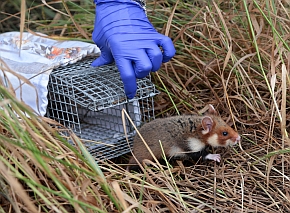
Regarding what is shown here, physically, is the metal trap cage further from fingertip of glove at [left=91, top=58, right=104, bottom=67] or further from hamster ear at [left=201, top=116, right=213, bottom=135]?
hamster ear at [left=201, top=116, right=213, bottom=135]

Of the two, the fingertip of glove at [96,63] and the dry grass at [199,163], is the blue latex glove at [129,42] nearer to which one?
the fingertip of glove at [96,63]

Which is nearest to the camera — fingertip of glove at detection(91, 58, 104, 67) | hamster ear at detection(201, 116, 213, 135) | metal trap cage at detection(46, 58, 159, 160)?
hamster ear at detection(201, 116, 213, 135)

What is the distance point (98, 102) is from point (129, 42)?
0.52 metres

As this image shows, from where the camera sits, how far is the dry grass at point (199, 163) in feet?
7.26

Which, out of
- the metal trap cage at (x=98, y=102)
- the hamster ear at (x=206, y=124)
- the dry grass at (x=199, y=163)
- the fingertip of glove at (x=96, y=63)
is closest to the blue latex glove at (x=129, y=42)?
the fingertip of glove at (x=96, y=63)

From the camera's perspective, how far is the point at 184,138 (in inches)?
138

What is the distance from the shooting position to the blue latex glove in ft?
11.6

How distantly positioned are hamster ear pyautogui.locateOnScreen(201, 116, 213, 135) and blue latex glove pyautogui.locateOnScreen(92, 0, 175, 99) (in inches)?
22.3

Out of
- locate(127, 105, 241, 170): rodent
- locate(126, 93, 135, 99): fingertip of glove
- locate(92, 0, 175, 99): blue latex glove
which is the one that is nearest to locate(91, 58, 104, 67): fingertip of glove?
locate(92, 0, 175, 99): blue latex glove

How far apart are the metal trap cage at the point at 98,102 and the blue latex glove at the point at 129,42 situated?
0.14 metres

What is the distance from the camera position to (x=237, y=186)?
10.1 feet

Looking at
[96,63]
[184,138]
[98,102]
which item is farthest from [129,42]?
[184,138]

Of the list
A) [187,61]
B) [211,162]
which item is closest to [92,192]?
[211,162]

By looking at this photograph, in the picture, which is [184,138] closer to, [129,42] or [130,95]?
[130,95]
